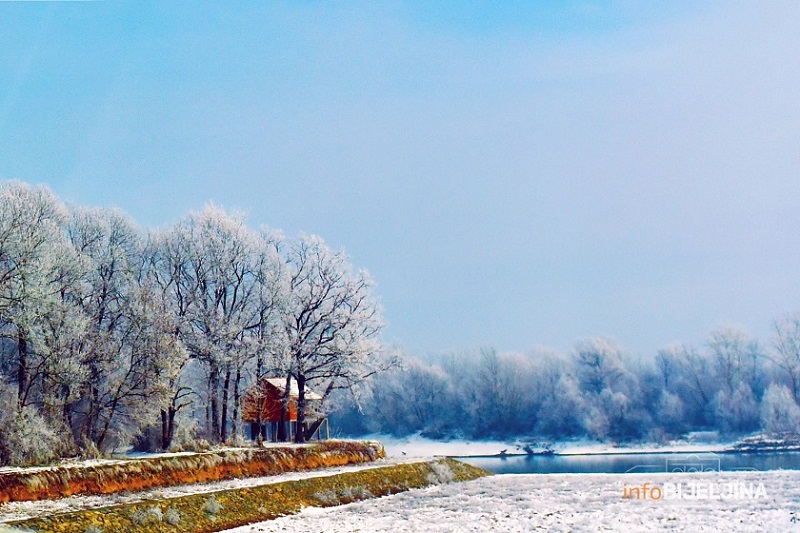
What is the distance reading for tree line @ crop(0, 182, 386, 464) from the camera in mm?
33250

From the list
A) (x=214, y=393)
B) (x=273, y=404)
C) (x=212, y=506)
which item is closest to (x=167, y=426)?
(x=214, y=393)

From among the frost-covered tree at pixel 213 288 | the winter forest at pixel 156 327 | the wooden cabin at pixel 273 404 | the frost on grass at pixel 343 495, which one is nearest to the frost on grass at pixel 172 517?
the frost on grass at pixel 343 495

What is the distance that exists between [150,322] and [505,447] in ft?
260

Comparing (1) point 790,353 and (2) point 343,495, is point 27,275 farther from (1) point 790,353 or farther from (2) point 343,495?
(1) point 790,353

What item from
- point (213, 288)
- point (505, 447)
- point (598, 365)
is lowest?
point (505, 447)

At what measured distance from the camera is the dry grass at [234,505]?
1952 centimetres

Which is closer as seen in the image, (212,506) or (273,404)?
(212,506)

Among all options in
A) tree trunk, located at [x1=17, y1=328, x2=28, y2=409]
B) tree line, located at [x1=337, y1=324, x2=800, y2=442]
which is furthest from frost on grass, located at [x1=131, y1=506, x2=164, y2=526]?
tree line, located at [x1=337, y1=324, x2=800, y2=442]

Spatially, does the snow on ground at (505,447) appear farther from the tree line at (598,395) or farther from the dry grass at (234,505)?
the dry grass at (234,505)

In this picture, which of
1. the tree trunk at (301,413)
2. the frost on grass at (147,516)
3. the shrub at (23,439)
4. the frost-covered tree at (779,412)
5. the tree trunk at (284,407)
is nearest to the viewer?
the frost on grass at (147,516)

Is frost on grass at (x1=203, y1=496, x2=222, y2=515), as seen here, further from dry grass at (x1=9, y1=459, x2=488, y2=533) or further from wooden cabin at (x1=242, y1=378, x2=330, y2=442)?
wooden cabin at (x1=242, y1=378, x2=330, y2=442)

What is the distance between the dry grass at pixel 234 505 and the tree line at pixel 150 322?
9.45 metres

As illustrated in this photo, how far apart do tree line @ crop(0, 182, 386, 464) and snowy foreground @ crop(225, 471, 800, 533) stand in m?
13.6

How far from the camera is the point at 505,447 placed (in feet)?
358
